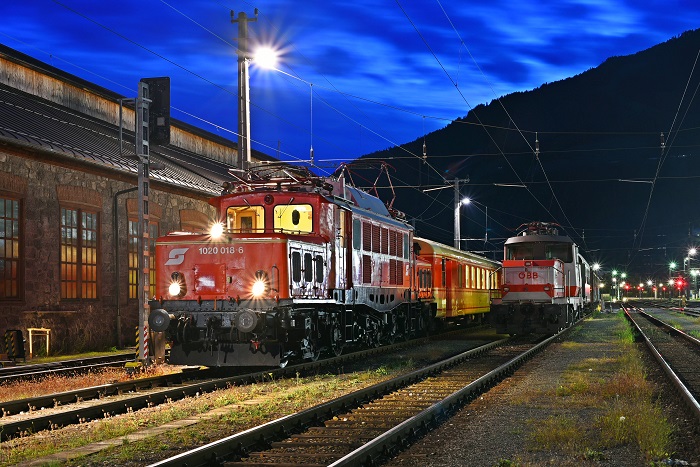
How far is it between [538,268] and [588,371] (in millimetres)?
12265

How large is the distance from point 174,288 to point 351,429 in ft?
23.7

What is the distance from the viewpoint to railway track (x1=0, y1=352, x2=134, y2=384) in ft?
54.3

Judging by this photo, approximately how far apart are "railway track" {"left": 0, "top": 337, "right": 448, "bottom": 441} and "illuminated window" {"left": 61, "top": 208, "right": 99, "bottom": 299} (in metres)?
8.22

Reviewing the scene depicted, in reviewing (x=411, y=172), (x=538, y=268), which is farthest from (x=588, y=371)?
(x=411, y=172)

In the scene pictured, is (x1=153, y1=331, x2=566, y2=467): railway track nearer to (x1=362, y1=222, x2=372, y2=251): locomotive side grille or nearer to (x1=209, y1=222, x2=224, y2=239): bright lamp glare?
(x1=209, y1=222, x2=224, y2=239): bright lamp glare

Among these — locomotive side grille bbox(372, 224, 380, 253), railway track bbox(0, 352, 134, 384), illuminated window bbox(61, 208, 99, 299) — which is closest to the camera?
railway track bbox(0, 352, 134, 384)

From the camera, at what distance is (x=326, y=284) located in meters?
18.3

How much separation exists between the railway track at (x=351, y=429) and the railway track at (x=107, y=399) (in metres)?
2.89

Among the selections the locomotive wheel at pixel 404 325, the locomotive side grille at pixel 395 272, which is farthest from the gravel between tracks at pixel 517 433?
the locomotive wheel at pixel 404 325

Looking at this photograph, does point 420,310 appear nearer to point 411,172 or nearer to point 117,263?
point 117,263

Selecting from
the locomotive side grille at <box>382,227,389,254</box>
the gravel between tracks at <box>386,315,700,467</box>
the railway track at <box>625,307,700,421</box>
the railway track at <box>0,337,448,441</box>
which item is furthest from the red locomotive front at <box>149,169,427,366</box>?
the railway track at <box>625,307,700,421</box>

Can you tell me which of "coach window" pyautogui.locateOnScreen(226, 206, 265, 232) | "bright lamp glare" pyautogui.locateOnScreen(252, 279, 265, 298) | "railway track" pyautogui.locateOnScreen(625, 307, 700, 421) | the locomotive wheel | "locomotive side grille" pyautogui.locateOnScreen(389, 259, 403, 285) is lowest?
"railway track" pyautogui.locateOnScreen(625, 307, 700, 421)

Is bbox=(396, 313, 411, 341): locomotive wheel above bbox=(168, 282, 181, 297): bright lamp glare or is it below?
below

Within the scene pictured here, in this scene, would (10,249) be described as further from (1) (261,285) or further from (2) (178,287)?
(1) (261,285)
